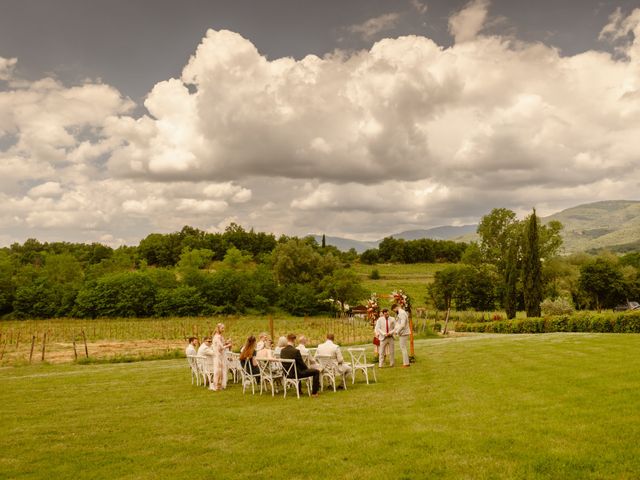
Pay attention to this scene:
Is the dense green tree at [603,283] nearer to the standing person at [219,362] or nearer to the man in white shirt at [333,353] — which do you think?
the man in white shirt at [333,353]

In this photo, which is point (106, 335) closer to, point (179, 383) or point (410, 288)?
point (179, 383)

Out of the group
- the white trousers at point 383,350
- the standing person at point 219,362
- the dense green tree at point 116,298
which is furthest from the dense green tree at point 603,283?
the standing person at point 219,362

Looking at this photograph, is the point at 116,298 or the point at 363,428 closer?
the point at 363,428

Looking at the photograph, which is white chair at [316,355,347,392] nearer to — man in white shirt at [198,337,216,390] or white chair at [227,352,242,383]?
white chair at [227,352,242,383]

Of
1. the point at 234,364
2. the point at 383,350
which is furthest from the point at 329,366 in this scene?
the point at 383,350

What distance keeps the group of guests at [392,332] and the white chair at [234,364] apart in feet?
15.1

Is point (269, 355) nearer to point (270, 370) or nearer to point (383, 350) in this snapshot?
point (270, 370)

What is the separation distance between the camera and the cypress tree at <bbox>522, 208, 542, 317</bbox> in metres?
43.7

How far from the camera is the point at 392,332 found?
1594 centimetres

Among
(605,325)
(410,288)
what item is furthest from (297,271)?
(605,325)

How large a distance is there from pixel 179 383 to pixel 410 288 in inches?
3091

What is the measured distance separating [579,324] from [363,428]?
80.2 feet

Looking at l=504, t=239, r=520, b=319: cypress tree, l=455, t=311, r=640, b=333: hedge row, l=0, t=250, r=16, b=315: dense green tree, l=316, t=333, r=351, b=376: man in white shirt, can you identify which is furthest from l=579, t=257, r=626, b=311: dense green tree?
l=0, t=250, r=16, b=315: dense green tree

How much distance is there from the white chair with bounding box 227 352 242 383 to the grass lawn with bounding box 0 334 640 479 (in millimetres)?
882
